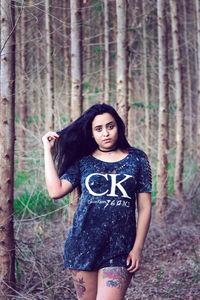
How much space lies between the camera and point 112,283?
2.47 meters

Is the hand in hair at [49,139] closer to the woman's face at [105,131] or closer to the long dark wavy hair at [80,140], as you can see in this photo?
the long dark wavy hair at [80,140]

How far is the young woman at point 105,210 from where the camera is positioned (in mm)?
2576

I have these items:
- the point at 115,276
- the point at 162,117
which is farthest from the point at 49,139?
the point at 162,117

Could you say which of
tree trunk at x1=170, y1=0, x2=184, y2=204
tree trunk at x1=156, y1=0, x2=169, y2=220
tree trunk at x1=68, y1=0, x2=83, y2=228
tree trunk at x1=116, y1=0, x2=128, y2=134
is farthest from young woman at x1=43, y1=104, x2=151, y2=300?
tree trunk at x1=170, y1=0, x2=184, y2=204

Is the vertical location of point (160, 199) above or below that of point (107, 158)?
below

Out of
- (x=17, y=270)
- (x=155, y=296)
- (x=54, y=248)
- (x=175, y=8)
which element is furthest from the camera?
(x=175, y=8)

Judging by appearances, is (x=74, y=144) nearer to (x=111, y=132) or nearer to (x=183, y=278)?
(x=111, y=132)

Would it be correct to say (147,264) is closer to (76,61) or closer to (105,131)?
(76,61)

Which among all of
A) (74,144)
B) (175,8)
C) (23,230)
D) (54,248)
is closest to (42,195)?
(23,230)

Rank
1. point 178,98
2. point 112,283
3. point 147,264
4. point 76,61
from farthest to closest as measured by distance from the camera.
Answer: point 178,98 < point 147,264 < point 76,61 < point 112,283

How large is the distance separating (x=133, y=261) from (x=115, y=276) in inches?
6.5

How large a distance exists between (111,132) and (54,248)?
127 inches

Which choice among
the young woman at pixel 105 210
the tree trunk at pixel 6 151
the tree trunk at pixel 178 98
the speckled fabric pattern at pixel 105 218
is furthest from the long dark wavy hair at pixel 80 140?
the tree trunk at pixel 178 98

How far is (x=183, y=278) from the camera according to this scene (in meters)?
5.12
